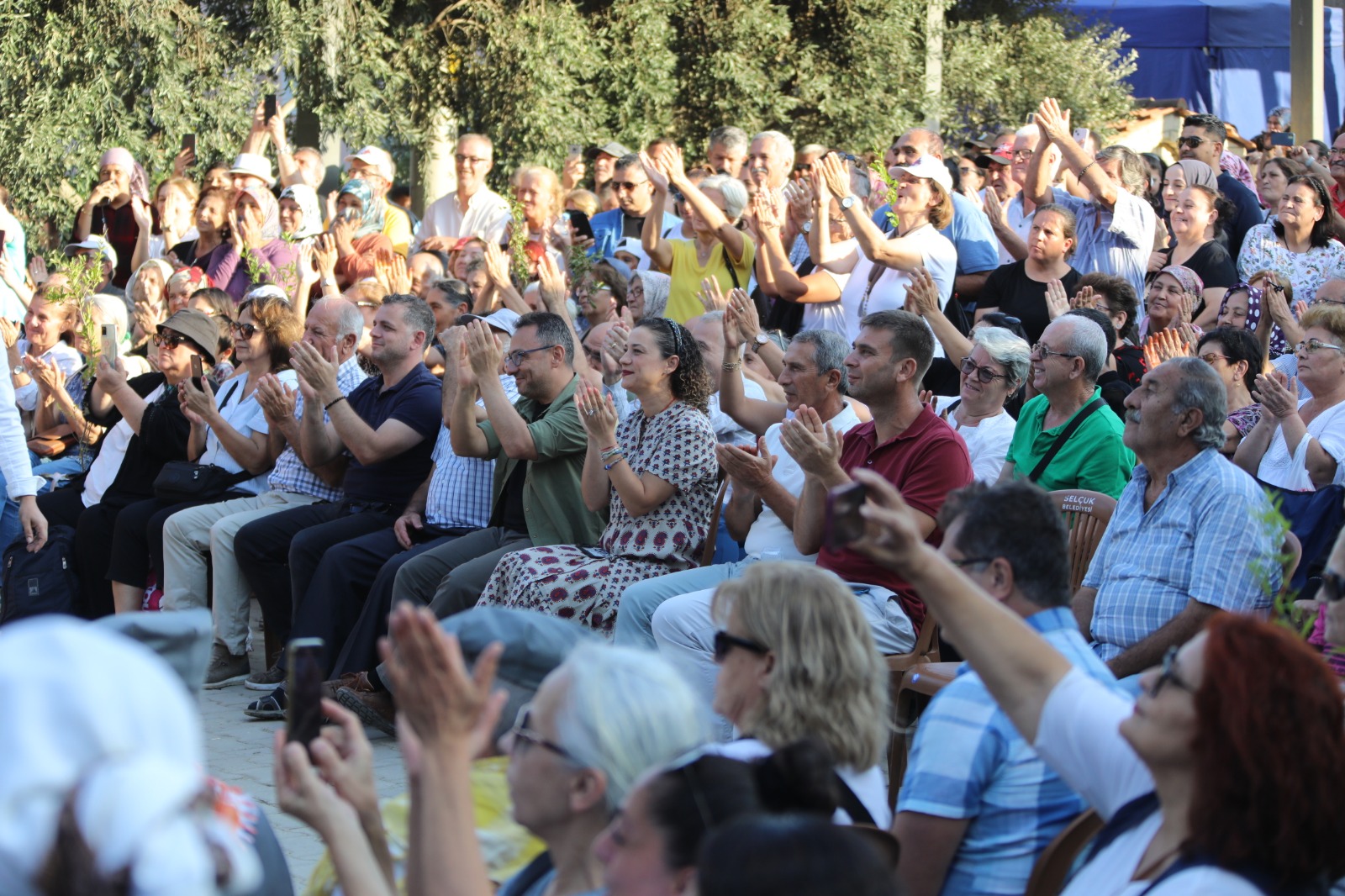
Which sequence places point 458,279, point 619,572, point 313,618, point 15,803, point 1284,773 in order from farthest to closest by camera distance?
point 458,279 < point 313,618 < point 619,572 < point 1284,773 < point 15,803

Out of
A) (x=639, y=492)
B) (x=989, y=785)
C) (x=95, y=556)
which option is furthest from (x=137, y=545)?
(x=989, y=785)

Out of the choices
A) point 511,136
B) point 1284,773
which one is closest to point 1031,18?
point 511,136

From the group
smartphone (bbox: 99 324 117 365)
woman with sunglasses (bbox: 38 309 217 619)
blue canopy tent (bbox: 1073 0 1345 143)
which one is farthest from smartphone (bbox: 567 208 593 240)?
blue canopy tent (bbox: 1073 0 1345 143)

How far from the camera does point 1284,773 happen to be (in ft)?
7.00

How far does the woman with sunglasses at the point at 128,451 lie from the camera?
788cm

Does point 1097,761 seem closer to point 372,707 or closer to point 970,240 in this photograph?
point 372,707

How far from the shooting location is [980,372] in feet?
20.0

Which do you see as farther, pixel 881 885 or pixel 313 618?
pixel 313 618

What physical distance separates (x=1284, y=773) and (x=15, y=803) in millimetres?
1683

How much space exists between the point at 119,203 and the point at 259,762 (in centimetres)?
797

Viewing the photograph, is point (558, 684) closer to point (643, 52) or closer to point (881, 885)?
point (881, 885)

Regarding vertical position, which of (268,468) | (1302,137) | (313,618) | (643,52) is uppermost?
(643,52)

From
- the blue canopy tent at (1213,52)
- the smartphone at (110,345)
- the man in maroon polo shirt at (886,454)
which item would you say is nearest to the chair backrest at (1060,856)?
the man in maroon polo shirt at (886,454)

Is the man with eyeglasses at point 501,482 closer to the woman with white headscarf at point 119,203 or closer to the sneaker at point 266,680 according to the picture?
the sneaker at point 266,680
